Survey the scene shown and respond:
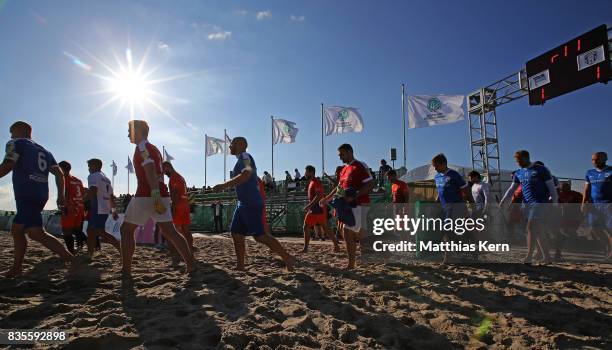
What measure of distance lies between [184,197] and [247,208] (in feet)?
7.63

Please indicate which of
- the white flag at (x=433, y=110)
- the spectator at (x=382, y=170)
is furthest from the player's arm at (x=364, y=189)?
the white flag at (x=433, y=110)

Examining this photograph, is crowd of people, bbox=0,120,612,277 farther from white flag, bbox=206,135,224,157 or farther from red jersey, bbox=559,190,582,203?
white flag, bbox=206,135,224,157

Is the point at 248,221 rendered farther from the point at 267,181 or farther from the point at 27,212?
the point at 267,181

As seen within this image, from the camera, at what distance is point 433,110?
16.8m

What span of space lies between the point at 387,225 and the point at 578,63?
8.23m

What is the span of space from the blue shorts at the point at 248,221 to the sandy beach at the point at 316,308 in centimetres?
52

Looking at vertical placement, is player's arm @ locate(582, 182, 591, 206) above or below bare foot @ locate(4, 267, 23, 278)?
above

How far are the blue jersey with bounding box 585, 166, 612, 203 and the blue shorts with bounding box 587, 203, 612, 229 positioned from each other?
8 cm

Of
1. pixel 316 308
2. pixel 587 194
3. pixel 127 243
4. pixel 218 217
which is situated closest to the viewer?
pixel 316 308

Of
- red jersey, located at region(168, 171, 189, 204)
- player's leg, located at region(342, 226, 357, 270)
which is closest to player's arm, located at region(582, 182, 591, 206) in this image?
player's leg, located at region(342, 226, 357, 270)

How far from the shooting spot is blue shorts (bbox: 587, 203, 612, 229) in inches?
214

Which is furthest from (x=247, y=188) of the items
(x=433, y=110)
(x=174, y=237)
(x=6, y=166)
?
(x=433, y=110)

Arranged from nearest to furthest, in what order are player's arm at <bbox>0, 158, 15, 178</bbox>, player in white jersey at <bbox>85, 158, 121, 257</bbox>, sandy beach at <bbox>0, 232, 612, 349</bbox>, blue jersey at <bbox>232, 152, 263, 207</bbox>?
sandy beach at <bbox>0, 232, 612, 349</bbox> < player's arm at <bbox>0, 158, 15, 178</bbox> < blue jersey at <bbox>232, 152, 263, 207</bbox> < player in white jersey at <bbox>85, 158, 121, 257</bbox>

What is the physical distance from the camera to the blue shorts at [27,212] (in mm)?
3947
